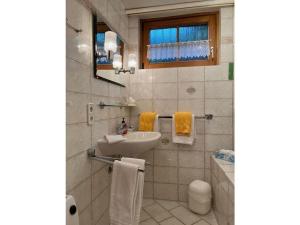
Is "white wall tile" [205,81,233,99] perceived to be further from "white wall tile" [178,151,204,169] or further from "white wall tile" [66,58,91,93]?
"white wall tile" [66,58,91,93]

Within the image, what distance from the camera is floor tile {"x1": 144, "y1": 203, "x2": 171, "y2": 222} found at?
6.15 ft

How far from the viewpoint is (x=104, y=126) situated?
61.2 inches

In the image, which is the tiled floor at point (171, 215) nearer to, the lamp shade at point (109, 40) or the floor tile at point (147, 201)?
the floor tile at point (147, 201)

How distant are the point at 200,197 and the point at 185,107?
1015 millimetres

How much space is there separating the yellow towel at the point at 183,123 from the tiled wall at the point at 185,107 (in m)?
0.14

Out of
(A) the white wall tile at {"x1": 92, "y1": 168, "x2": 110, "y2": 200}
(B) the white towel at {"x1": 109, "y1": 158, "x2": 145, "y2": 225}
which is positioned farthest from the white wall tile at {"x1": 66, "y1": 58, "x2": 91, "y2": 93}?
(A) the white wall tile at {"x1": 92, "y1": 168, "x2": 110, "y2": 200}

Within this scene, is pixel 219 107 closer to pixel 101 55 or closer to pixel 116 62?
pixel 116 62

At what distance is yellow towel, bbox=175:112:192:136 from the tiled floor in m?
0.87

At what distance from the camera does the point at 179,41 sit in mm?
2277

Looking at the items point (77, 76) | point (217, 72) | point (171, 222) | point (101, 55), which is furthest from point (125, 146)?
point (217, 72)
